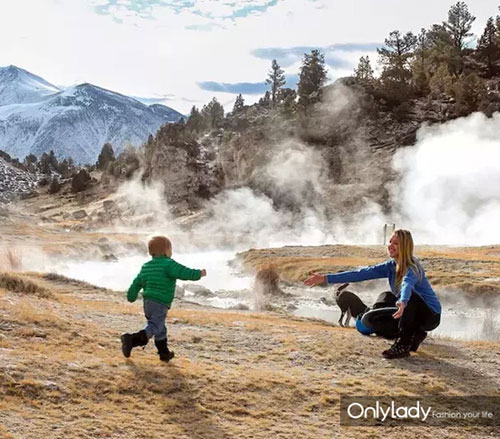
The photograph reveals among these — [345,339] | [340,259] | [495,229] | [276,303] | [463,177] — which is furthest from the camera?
[463,177]

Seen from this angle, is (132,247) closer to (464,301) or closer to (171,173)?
(464,301)

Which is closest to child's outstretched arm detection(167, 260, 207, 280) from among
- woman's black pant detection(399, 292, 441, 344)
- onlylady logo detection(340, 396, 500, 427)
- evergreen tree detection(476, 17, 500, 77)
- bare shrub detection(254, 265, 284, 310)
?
onlylady logo detection(340, 396, 500, 427)

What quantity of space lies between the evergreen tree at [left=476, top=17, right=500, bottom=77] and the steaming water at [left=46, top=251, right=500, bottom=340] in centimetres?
8257

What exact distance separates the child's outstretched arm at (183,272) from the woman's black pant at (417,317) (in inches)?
156

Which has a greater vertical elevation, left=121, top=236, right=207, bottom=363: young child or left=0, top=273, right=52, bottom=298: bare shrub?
left=121, top=236, right=207, bottom=363: young child

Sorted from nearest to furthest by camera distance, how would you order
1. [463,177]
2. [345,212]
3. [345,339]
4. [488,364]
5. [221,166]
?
[488,364]
[345,339]
[463,177]
[345,212]
[221,166]

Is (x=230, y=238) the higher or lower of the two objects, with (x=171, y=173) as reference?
lower

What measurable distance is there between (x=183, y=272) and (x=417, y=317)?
458 centimetres

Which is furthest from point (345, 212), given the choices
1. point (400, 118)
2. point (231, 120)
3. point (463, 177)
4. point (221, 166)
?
point (231, 120)

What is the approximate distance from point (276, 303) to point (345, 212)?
157 ft

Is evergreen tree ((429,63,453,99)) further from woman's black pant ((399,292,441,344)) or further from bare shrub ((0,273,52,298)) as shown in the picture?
woman's black pant ((399,292,441,344))

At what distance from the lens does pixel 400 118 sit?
303 feet

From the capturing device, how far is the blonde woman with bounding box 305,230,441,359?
31.3 ft

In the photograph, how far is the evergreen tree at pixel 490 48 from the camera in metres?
110
